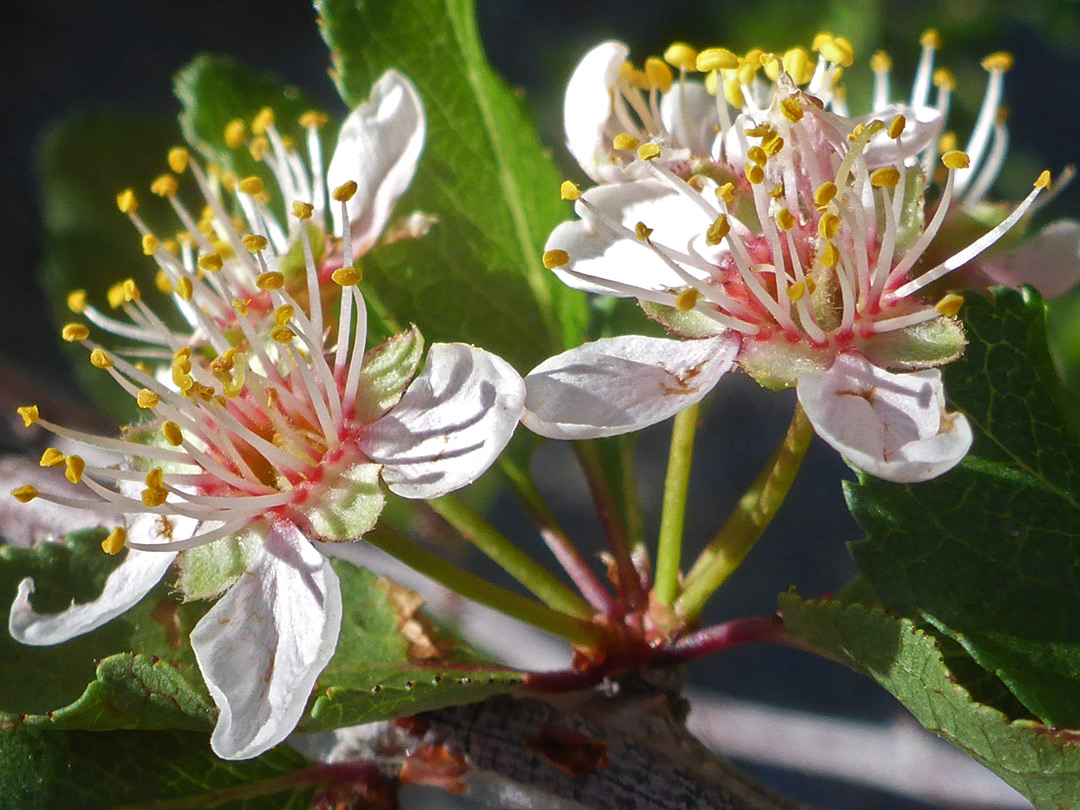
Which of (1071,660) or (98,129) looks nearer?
(1071,660)

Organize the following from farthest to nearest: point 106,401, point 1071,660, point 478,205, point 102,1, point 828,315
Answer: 1. point 102,1
2. point 106,401
3. point 478,205
4. point 828,315
5. point 1071,660

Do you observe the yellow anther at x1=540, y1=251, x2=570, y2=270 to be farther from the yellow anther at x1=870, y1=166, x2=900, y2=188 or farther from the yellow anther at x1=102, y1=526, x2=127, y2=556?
the yellow anther at x1=102, y1=526, x2=127, y2=556

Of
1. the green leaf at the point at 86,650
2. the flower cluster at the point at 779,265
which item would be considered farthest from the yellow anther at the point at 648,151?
the green leaf at the point at 86,650

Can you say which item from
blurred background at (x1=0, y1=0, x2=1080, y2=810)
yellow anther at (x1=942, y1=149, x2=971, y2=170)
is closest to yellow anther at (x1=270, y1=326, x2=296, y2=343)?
yellow anther at (x1=942, y1=149, x2=971, y2=170)

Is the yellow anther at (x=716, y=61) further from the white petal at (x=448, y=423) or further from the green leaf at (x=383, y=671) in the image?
the green leaf at (x=383, y=671)

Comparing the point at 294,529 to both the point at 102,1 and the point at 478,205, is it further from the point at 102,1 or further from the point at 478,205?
the point at 102,1

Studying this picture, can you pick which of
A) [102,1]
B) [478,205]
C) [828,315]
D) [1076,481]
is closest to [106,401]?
[478,205]
